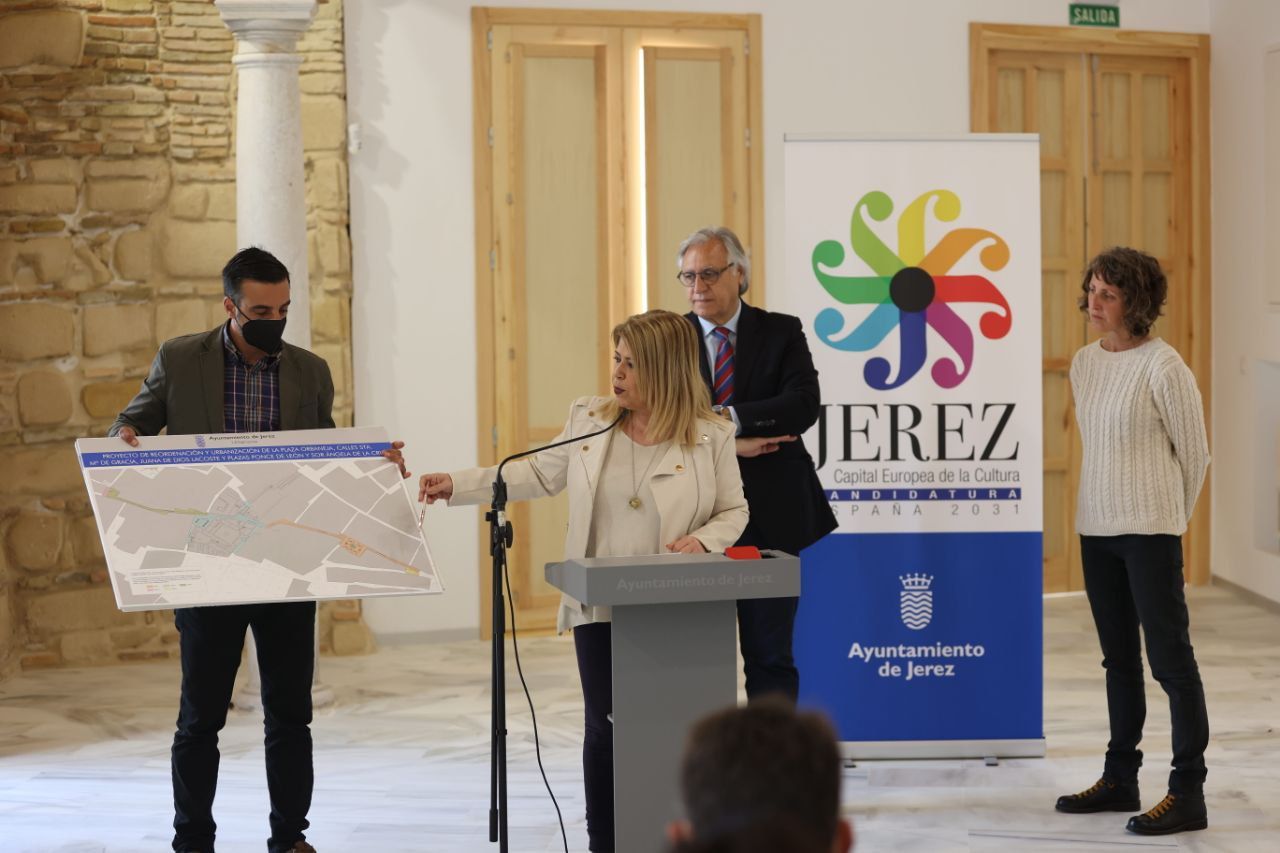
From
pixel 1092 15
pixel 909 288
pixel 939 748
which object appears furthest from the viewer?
pixel 1092 15

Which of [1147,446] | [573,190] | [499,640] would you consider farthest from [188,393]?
[573,190]

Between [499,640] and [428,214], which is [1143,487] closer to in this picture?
[499,640]

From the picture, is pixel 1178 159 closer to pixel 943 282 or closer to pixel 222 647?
pixel 943 282

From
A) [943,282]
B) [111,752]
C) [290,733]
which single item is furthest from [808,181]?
A: [111,752]

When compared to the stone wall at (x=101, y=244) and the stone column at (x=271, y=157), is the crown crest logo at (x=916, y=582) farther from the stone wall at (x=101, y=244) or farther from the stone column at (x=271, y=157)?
the stone wall at (x=101, y=244)

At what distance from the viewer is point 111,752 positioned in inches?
210

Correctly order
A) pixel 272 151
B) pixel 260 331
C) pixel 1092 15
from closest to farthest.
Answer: pixel 260 331 → pixel 272 151 → pixel 1092 15

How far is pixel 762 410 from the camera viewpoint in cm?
405

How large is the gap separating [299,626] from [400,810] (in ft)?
3.80

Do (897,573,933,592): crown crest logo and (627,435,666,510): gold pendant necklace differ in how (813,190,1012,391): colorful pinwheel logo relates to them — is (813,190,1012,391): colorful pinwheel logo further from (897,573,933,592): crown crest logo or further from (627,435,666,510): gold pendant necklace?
(627,435,666,510): gold pendant necklace

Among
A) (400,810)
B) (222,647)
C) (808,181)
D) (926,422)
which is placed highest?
(808,181)

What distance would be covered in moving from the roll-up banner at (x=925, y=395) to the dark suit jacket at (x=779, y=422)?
551 millimetres

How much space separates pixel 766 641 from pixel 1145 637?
1.04m

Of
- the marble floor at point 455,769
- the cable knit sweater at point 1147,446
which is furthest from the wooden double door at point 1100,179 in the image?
the cable knit sweater at point 1147,446
